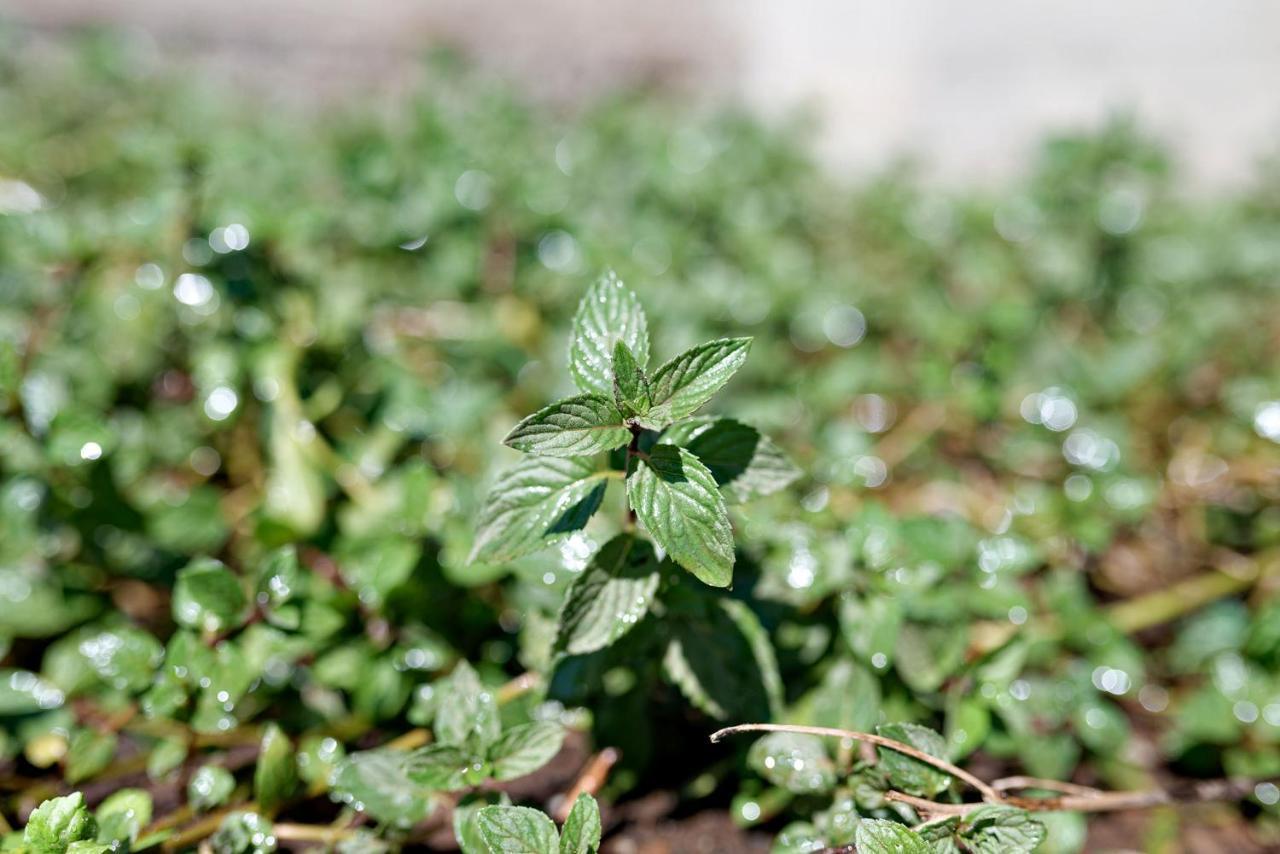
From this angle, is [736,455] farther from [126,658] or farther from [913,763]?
[126,658]

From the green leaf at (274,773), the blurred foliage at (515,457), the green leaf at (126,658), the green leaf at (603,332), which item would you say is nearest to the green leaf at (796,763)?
the blurred foliage at (515,457)

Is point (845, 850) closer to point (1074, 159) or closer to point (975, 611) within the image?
point (975, 611)

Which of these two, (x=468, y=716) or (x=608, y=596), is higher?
(x=608, y=596)

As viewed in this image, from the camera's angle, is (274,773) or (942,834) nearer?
(942,834)

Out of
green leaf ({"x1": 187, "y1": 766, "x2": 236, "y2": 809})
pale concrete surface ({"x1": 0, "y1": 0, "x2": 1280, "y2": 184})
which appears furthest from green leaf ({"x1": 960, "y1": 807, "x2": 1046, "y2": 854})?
pale concrete surface ({"x1": 0, "y1": 0, "x2": 1280, "y2": 184})

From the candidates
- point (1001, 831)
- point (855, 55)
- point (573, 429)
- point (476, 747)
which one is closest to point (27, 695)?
point (476, 747)

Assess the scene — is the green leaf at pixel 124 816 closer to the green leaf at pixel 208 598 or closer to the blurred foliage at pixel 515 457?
the blurred foliage at pixel 515 457

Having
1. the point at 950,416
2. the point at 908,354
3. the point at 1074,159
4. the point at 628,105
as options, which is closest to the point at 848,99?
the point at 628,105
